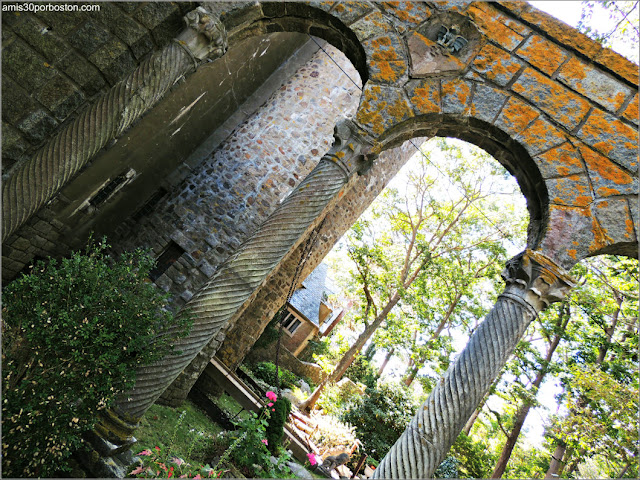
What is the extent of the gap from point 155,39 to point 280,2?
123 centimetres

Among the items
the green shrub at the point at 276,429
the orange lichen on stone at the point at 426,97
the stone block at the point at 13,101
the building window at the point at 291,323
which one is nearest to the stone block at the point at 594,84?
the orange lichen on stone at the point at 426,97

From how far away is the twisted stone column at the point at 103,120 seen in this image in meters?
2.96

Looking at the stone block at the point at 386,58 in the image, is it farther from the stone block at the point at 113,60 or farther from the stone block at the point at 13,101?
the stone block at the point at 13,101

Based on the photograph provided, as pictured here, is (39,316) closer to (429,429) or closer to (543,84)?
(429,429)

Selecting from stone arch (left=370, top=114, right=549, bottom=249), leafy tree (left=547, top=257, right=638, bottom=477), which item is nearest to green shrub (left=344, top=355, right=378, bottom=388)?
leafy tree (left=547, top=257, right=638, bottom=477)

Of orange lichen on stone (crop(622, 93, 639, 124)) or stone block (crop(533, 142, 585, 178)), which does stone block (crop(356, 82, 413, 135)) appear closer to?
stone block (crop(533, 142, 585, 178))

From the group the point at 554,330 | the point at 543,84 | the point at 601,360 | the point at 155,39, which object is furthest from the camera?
the point at 554,330

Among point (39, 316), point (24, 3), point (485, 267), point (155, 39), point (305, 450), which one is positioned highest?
point (485, 267)

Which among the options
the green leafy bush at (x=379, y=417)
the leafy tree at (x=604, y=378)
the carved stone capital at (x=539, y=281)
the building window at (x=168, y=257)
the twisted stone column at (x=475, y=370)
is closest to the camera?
the twisted stone column at (x=475, y=370)

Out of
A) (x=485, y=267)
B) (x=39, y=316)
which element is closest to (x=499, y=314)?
(x=39, y=316)

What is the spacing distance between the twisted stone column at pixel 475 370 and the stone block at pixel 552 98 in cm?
Result: 133

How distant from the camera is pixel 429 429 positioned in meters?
2.92

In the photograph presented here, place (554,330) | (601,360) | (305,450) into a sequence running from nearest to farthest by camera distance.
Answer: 1. (305,450)
2. (601,360)
3. (554,330)

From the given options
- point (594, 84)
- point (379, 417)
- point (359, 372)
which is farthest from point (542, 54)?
point (359, 372)
